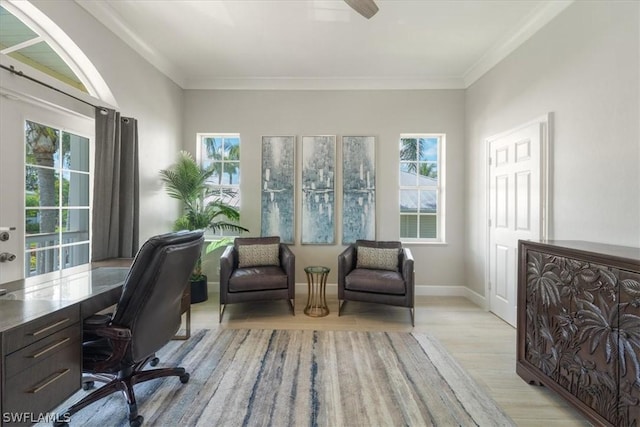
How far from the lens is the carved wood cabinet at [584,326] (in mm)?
1345

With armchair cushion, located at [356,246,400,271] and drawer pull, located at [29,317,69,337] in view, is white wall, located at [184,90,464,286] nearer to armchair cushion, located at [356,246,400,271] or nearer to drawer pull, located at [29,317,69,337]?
armchair cushion, located at [356,246,400,271]

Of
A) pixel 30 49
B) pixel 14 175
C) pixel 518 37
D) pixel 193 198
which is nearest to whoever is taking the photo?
Answer: pixel 14 175

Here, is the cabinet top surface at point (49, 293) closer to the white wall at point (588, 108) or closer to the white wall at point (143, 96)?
the white wall at point (143, 96)

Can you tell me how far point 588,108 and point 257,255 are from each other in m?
3.42

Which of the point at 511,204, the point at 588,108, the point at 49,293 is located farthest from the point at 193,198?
the point at 588,108

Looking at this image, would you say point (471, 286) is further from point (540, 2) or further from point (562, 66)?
point (540, 2)

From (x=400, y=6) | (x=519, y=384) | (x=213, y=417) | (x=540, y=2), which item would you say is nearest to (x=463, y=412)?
(x=519, y=384)

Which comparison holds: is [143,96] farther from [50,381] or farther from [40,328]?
[50,381]

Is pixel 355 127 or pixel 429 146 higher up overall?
pixel 355 127

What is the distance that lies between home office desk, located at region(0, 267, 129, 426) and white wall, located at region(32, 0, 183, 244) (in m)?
1.75

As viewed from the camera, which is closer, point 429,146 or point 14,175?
point 14,175

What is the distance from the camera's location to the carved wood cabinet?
134 centimetres

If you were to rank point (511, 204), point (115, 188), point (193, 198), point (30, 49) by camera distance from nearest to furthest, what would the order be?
point (30, 49)
point (115, 188)
point (511, 204)
point (193, 198)

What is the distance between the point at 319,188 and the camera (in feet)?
13.1
